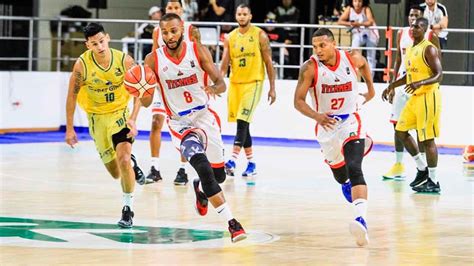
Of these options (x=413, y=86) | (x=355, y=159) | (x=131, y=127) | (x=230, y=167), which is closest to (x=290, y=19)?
(x=230, y=167)

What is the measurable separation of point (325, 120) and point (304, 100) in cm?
27

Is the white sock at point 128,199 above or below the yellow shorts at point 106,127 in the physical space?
below

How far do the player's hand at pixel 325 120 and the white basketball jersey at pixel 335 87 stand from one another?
0.71ft

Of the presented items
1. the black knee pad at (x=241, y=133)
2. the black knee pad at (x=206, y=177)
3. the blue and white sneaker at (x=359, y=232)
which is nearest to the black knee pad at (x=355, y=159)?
the blue and white sneaker at (x=359, y=232)

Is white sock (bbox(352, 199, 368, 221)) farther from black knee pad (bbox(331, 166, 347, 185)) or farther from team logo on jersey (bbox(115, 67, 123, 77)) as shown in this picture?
team logo on jersey (bbox(115, 67, 123, 77))

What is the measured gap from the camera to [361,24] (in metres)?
23.0

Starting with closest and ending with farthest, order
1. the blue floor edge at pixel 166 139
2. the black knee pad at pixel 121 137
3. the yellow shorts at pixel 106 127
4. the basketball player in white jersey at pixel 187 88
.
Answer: the basketball player in white jersey at pixel 187 88, the black knee pad at pixel 121 137, the yellow shorts at pixel 106 127, the blue floor edge at pixel 166 139

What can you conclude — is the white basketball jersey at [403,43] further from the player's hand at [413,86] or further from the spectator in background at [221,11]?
the spectator in background at [221,11]

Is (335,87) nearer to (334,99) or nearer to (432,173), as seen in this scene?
(334,99)

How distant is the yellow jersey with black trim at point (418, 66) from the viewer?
15.3m

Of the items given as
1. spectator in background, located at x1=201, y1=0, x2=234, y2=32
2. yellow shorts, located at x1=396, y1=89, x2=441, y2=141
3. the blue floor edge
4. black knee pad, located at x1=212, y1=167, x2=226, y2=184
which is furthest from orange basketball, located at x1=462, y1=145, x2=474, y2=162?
black knee pad, located at x1=212, y1=167, x2=226, y2=184

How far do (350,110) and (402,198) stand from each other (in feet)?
A: 11.6

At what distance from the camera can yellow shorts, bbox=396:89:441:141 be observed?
50.6 feet

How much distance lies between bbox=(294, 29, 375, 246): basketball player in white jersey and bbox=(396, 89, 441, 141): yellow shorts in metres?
3.95
